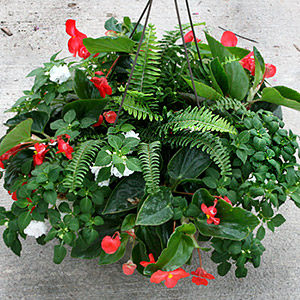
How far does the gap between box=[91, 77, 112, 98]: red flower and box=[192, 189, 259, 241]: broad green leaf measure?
415 millimetres

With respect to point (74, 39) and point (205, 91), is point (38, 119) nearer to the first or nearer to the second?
Answer: point (74, 39)

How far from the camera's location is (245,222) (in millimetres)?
889

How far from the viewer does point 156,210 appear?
3.03 ft

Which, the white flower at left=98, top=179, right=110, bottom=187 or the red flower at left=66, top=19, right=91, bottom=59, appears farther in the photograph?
the red flower at left=66, top=19, right=91, bottom=59

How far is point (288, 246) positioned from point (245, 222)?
62cm

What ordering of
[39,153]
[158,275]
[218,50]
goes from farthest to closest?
[218,50] → [39,153] → [158,275]

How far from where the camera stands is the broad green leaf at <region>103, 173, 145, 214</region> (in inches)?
38.3

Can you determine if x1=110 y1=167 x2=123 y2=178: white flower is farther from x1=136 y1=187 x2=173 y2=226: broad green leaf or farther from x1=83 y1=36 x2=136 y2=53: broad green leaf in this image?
x1=83 y1=36 x2=136 y2=53: broad green leaf

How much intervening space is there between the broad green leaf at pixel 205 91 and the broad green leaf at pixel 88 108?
0.25 metres

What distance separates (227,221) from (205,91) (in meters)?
0.37

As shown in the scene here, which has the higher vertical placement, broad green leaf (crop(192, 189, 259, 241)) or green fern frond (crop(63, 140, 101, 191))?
green fern frond (crop(63, 140, 101, 191))

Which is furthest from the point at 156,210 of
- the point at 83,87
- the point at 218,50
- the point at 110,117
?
the point at 218,50

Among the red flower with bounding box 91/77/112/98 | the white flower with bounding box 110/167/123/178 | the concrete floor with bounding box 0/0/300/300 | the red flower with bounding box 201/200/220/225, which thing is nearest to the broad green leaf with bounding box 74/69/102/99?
the red flower with bounding box 91/77/112/98

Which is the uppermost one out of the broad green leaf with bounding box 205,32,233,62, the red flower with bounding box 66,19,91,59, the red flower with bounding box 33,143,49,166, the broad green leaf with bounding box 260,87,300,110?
the red flower with bounding box 66,19,91,59
